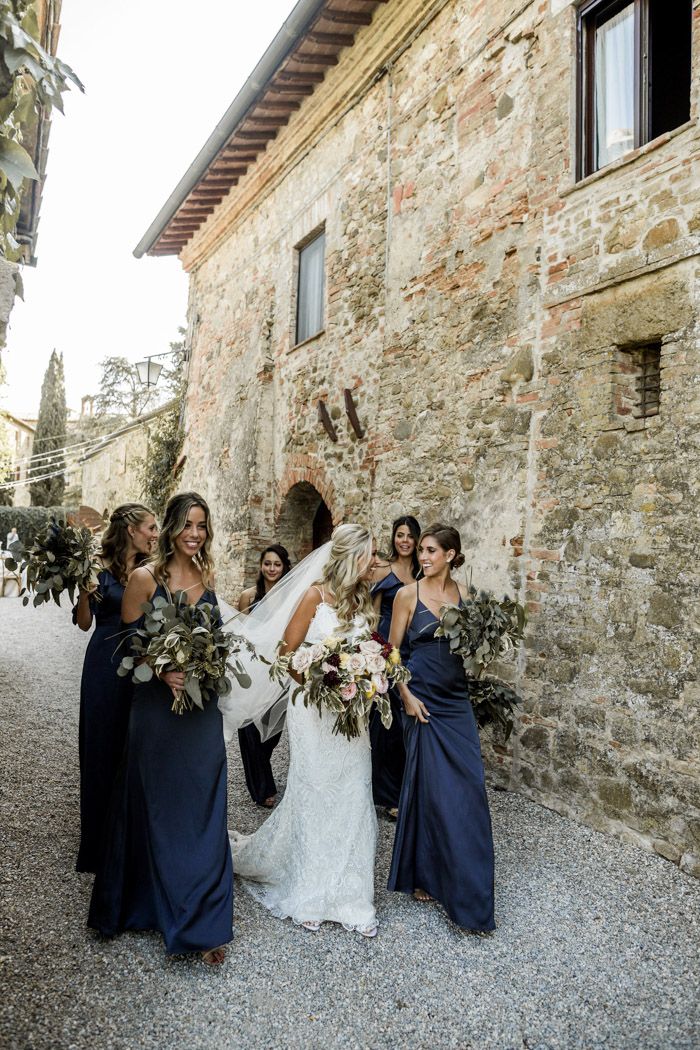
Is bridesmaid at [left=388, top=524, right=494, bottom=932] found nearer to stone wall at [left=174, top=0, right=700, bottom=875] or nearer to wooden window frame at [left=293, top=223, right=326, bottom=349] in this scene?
stone wall at [left=174, top=0, right=700, bottom=875]

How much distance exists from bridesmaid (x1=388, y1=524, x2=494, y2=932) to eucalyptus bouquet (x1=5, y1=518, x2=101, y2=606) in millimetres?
1749

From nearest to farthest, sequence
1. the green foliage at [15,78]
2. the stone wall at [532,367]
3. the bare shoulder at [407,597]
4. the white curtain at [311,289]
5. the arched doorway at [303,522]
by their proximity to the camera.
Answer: the green foliage at [15,78] → the bare shoulder at [407,597] → the stone wall at [532,367] → the white curtain at [311,289] → the arched doorway at [303,522]

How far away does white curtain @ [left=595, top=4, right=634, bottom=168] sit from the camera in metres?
5.11

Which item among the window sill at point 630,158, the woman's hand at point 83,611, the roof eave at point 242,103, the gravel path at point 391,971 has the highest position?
the roof eave at point 242,103

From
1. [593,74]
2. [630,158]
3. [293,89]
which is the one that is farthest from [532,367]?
[293,89]

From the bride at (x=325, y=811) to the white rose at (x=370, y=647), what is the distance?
0.18 metres

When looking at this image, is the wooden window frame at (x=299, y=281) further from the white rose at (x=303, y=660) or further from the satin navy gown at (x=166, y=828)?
the satin navy gown at (x=166, y=828)

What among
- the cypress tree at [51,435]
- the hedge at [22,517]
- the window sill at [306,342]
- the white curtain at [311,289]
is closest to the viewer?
the window sill at [306,342]

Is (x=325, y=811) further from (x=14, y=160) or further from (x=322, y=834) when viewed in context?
(x=14, y=160)

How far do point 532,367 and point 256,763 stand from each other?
3.53m

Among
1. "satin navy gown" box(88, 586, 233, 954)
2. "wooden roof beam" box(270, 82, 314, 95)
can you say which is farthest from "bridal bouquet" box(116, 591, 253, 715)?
"wooden roof beam" box(270, 82, 314, 95)

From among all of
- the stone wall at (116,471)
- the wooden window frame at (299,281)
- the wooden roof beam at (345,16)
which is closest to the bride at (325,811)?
the wooden window frame at (299,281)

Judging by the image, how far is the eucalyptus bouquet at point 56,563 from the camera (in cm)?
362

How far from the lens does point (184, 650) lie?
3.12m
